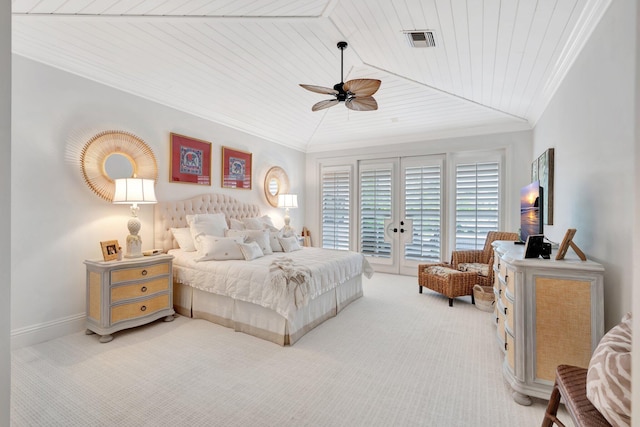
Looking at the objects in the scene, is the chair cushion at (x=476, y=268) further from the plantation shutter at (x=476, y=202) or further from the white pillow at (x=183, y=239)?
the white pillow at (x=183, y=239)

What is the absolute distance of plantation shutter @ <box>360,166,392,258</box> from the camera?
5984 millimetres

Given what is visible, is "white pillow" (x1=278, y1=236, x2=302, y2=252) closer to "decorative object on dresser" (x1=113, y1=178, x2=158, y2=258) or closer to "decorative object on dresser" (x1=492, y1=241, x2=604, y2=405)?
"decorative object on dresser" (x1=113, y1=178, x2=158, y2=258)

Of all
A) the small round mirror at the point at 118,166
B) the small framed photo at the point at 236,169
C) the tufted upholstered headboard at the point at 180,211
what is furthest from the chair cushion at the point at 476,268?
the small round mirror at the point at 118,166

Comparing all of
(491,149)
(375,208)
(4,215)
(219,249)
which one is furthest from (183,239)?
(491,149)

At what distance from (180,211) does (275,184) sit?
2206 millimetres

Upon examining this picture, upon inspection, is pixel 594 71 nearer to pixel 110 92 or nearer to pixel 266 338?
pixel 266 338

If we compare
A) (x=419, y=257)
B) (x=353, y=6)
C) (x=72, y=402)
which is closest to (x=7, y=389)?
(x=72, y=402)

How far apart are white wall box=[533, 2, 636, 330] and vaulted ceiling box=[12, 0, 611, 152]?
0.27 m

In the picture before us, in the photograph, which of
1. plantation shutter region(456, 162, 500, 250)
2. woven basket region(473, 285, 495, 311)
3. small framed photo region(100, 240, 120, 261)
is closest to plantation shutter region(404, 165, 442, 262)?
A: plantation shutter region(456, 162, 500, 250)

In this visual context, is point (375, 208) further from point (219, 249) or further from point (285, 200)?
point (219, 249)

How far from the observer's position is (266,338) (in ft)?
9.79

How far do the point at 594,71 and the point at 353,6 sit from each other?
75.9 inches

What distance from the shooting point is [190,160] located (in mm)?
4316

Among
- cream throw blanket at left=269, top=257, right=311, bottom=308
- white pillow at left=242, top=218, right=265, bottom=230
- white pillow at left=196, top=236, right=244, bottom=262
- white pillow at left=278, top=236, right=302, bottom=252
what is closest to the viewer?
cream throw blanket at left=269, top=257, right=311, bottom=308
